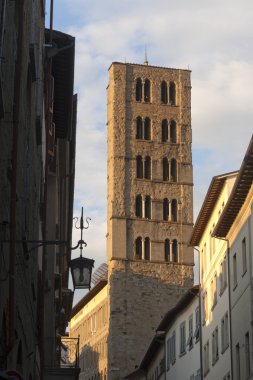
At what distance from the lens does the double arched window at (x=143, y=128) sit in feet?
296

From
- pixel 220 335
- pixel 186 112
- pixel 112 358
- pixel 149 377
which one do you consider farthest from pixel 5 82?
pixel 186 112

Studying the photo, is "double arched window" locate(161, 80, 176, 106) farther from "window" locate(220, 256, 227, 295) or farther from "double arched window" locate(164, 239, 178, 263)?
"window" locate(220, 256, 227, 295)

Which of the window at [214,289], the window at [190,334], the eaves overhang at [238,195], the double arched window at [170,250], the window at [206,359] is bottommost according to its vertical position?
the window at [206,359]

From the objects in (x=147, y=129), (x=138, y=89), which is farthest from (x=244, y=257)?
(x=138, y=89)

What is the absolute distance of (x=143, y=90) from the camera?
301 ft

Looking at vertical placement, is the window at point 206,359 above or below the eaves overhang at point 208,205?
below

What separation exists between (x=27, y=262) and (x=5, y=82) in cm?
416

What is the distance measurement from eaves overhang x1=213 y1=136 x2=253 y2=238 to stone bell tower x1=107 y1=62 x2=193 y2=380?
47339 millimetres

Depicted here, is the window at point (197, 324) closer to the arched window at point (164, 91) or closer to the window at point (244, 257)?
the window at point (244, 257)

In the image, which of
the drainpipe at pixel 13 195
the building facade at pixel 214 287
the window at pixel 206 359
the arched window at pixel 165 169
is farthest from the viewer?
the arched window at pixel 165 169

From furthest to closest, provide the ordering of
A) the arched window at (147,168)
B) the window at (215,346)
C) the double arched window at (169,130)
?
1. the double arched window at (169,130)
2. the arched window at (147,168)
3. the window at (215,346)

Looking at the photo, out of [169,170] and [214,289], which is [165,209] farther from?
[214,289]

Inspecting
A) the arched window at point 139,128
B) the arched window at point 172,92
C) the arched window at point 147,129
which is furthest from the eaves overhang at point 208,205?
the arched window at point 172,92

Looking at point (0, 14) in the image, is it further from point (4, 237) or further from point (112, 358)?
point (112, 358)
